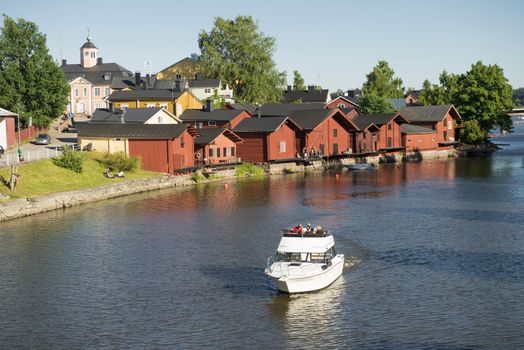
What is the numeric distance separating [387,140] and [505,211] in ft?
190

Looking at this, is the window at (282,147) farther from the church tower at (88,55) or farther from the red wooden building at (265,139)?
the church tower at (88,55)

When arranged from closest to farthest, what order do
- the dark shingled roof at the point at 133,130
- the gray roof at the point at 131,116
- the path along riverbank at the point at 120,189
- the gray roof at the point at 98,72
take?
the path along riverbank at the point at 120,189
the dark shingled roof at the point at 133,130
the gray roof at the point at 131,116
the gray roof at the point at 98,72

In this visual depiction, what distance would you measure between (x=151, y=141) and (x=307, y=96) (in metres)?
85.8

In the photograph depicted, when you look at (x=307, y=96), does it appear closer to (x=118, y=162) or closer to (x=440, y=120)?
(x=440, y=120)

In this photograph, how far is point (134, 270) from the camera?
43.5m

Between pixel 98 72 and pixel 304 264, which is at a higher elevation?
pixel 98 72

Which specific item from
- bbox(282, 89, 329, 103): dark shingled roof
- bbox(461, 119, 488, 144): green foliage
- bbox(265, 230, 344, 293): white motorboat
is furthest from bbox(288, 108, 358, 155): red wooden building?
bbox(265, 230, 344, 293): white motorboat

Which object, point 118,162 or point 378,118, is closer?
point 118,162

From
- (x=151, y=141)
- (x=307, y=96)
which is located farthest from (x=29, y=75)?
(x=307, y=96)

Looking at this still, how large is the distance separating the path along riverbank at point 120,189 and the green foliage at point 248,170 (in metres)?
0.73

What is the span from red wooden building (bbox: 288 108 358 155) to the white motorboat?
2551 inches

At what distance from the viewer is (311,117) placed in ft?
354

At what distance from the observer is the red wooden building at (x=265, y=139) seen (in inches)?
3905

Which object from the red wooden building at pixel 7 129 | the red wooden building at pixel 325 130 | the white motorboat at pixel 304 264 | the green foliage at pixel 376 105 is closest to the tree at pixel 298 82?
the green foliage at pixel 376 105
